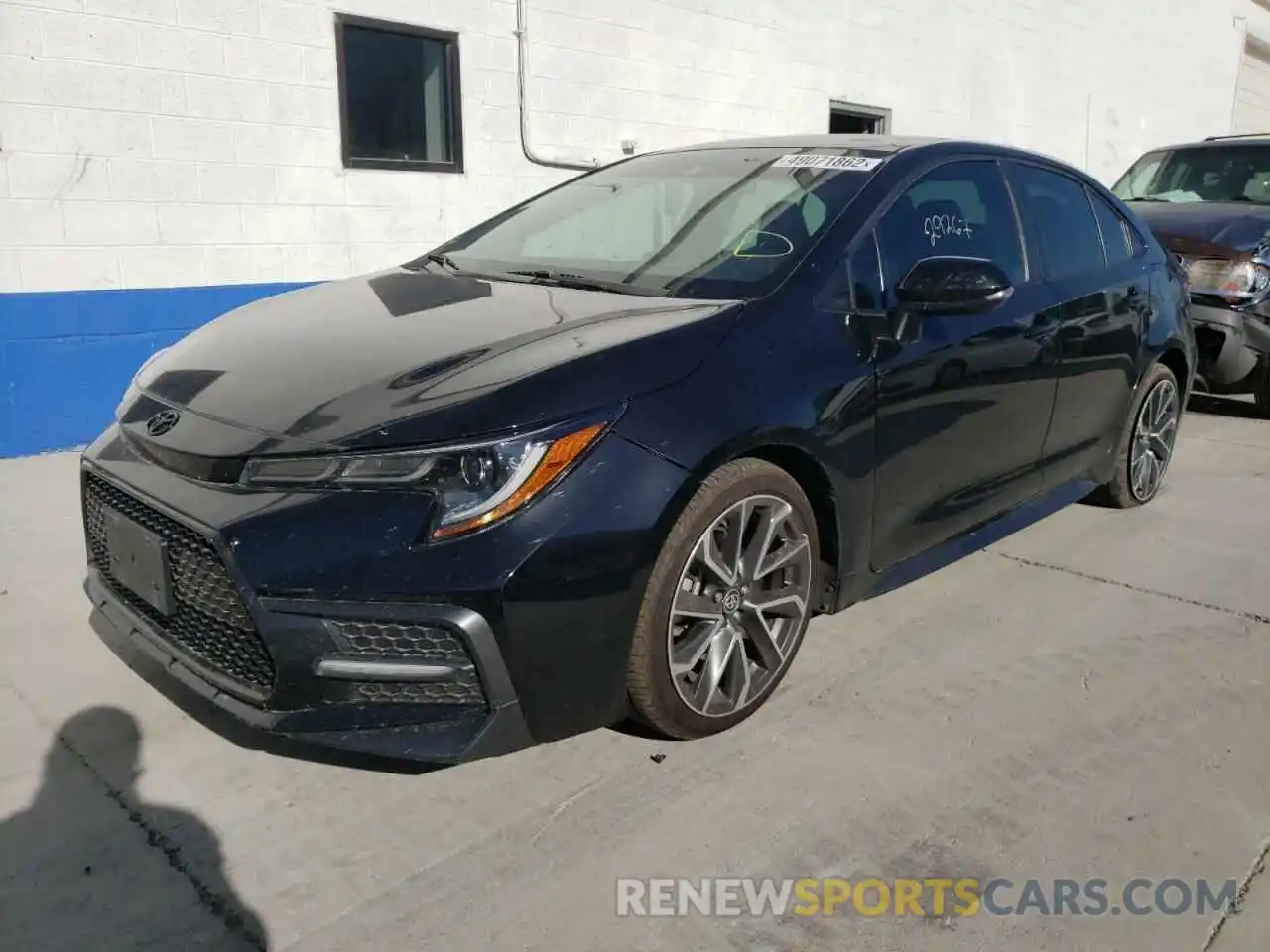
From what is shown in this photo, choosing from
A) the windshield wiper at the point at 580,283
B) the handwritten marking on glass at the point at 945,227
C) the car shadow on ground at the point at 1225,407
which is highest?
the handwritten marking on glass at the point at 945,227

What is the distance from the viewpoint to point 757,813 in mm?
2484

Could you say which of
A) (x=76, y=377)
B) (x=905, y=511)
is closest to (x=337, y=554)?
(x=905, y=511)

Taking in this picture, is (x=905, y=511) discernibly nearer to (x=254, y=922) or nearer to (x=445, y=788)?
(x=445, y=788)

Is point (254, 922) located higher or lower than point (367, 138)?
lower

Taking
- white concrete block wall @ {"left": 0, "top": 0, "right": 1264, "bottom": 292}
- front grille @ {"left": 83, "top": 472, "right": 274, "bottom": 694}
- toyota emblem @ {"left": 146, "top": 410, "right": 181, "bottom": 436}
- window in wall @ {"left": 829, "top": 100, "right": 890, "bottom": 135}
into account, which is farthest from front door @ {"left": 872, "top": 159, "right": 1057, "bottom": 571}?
window in wall @ {"left": 829, "top": 100, "right": 890, "bottom": 135}

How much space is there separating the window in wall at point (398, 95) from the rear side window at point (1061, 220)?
4198mm

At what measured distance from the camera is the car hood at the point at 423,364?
228cm

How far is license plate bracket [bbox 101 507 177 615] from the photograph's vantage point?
2408 millimetres

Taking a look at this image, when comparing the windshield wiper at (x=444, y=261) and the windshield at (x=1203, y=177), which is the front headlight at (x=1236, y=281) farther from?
the windshield wiper at (x=444, y=261)

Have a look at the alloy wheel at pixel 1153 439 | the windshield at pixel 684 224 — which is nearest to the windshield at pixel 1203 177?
the alloy wheel at pixel 1153 439

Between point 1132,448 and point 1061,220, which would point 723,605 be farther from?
point 1132,448

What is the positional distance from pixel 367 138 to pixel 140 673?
14.5 ft

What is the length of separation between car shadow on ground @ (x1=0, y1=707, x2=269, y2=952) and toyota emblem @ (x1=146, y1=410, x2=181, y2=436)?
0.86 m

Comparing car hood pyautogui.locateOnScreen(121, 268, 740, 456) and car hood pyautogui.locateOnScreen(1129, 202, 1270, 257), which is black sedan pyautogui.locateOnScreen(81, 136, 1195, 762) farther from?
car hood pyautogui.locateOnScreen(1129, 202, 1270, 257)
